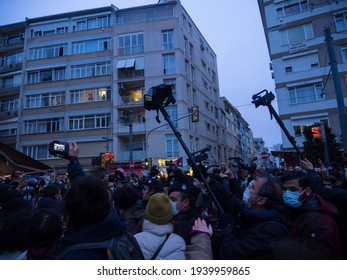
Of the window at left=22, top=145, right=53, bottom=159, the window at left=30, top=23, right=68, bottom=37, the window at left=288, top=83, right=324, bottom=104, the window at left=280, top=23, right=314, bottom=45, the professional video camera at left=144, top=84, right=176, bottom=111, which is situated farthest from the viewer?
the window at left=30, top=23, right=68, bottom=37

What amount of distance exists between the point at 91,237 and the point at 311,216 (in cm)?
183

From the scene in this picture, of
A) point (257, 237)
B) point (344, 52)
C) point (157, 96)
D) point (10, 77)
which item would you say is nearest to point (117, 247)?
point (257, 237)

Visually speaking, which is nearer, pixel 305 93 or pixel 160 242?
pixel 160 242

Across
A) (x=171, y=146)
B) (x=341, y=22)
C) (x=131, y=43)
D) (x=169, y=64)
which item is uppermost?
(x=131, y=43)

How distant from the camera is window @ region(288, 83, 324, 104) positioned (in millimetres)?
21484

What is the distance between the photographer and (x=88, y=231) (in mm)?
1420

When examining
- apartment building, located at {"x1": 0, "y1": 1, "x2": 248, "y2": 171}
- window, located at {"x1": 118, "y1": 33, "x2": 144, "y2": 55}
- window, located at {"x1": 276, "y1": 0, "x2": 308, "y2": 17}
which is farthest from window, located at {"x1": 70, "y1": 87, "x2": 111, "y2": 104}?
window, located at {"x1": 276, "y1": 0, "x2": 308, "y2": 17}

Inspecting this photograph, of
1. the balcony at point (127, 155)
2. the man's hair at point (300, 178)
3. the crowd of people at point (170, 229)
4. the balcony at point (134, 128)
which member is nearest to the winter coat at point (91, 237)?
the crowd of people at point (170, 229)

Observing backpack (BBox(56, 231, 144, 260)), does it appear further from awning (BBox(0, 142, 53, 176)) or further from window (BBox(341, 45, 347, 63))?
window (BBox(341, 45, 347, 63))

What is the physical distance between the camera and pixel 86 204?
152 cm

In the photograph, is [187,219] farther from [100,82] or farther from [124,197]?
[100,82]

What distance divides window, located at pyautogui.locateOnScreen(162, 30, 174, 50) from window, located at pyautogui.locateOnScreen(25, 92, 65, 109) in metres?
13.2
